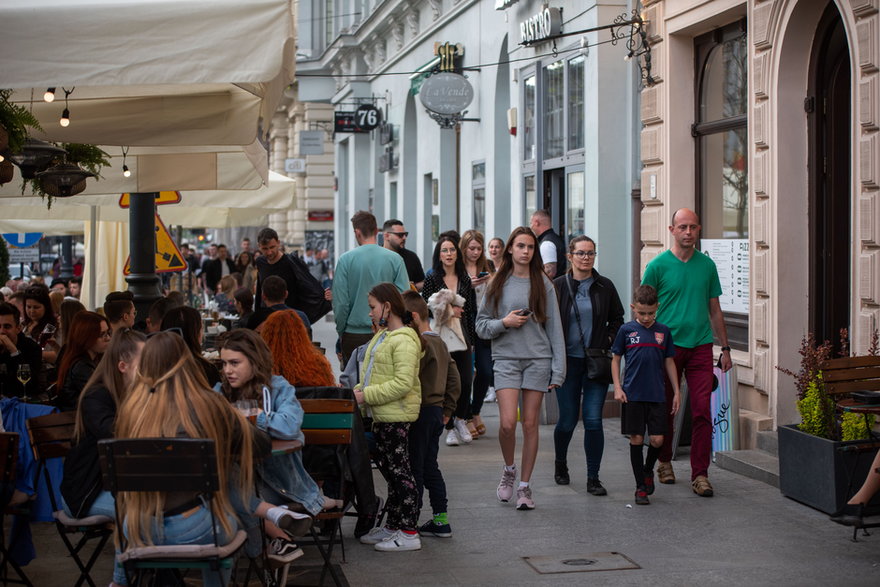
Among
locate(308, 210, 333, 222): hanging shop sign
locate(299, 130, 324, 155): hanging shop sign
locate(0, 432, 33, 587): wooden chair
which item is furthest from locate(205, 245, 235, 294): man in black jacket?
locate(0, 432, 33, 587): wooden chair

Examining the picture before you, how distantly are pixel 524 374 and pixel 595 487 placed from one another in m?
1.12

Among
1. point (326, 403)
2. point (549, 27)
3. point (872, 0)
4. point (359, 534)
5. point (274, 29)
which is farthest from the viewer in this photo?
point (549, 27)

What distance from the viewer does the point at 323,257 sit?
118ft

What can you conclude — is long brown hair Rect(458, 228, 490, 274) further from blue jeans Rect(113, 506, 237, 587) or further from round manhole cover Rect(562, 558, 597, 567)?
blue jeans Rect(113, 506, 237, 587)

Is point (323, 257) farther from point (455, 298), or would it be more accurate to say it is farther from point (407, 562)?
point (407, 562)

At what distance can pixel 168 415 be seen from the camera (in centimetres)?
523

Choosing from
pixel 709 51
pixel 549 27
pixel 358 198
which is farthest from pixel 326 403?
pixel 358 198

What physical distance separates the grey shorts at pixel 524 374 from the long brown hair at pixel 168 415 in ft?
11.3

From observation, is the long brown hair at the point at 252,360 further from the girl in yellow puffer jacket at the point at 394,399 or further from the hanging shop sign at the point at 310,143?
the hanging shop sign at the point at 310,143

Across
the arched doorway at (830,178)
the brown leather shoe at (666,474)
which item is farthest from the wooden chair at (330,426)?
the arched doorway at (830,178)

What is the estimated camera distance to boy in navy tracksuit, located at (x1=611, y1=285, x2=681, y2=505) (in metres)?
8.70

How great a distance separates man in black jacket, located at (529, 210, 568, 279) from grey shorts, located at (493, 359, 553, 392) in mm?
3983

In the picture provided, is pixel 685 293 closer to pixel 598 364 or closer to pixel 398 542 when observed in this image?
pixel 598 364

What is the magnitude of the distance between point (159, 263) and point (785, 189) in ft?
25.8
